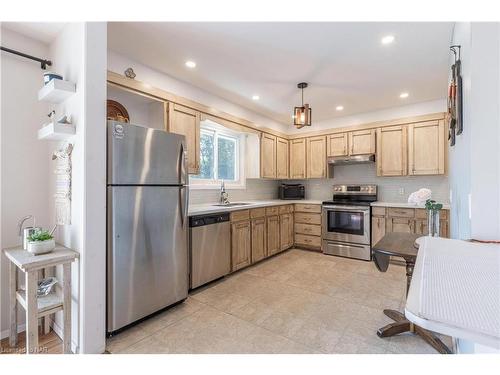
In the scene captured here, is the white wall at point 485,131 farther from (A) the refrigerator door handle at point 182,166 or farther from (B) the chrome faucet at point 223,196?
(B) the chrome faucet at point 223,196

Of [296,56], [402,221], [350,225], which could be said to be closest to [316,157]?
[350,225]

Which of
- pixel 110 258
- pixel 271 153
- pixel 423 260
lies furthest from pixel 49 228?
pixel 271 153

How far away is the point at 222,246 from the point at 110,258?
57.0 inches

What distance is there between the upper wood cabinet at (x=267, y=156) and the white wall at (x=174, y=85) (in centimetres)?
39

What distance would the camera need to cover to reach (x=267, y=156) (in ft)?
15.4

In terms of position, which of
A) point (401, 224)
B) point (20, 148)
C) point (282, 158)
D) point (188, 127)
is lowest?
point (401, 224)

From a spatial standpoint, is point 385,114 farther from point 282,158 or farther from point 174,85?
point 174,85

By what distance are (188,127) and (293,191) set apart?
291 centimetres

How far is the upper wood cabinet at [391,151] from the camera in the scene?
4082mm

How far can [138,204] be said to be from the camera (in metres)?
2.14

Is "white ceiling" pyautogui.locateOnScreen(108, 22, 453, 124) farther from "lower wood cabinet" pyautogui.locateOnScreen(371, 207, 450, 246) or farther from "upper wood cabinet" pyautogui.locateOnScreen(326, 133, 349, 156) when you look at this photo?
"lower wood cabinet" pyautogui.locateOnScreen(371, 207, 450, 246)

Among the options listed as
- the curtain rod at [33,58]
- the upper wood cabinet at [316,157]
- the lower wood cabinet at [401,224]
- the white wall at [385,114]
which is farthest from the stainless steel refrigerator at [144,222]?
the white wall at [385,114]
